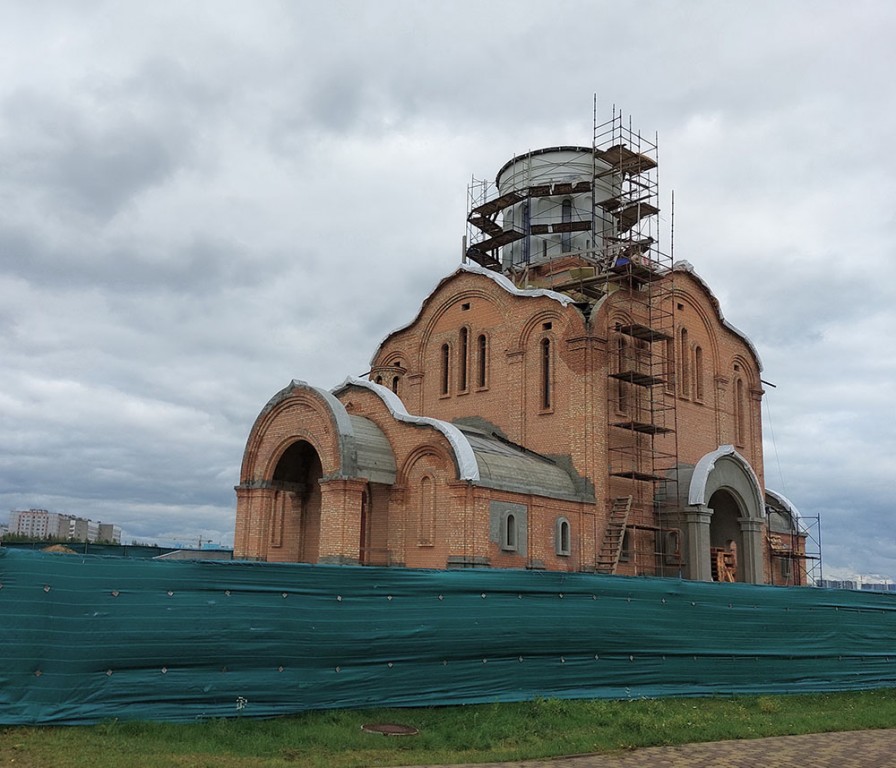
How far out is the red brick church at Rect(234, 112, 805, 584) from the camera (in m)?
20.9

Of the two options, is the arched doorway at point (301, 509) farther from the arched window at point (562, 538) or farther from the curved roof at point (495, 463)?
the arched window at point (562, 538)

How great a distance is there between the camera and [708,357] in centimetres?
2738

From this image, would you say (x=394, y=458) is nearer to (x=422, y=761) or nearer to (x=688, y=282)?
(x=688, y=282)

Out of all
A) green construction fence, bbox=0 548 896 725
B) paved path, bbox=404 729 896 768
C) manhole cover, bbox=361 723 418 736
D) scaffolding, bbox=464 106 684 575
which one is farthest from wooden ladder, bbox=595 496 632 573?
manhole cover, bbox=361 723 418 736

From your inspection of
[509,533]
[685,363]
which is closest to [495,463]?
[509,533]

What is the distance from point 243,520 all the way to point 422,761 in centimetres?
1606

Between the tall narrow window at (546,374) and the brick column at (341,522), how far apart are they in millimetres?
5935

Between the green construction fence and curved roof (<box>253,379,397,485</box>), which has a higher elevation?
curved roof (<box>253,379,397,485</box>)

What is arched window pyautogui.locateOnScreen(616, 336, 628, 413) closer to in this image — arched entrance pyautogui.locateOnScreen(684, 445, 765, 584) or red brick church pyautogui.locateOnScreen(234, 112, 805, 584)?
red brick church pyautogui.locateOnScreen(234, 112, 805, 584)

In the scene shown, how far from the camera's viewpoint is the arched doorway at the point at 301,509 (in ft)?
79.8

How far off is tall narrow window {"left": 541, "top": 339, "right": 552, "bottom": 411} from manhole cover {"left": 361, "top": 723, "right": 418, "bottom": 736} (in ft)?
50.2

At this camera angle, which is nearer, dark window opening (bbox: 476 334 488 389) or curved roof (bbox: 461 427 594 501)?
curved roof (bbox: 461 427 594 501)

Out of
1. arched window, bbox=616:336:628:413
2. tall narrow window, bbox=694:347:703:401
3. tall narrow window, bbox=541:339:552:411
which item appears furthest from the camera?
tall narrow window, bbox=694:347:703:401

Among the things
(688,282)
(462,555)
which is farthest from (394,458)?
(688,282)
